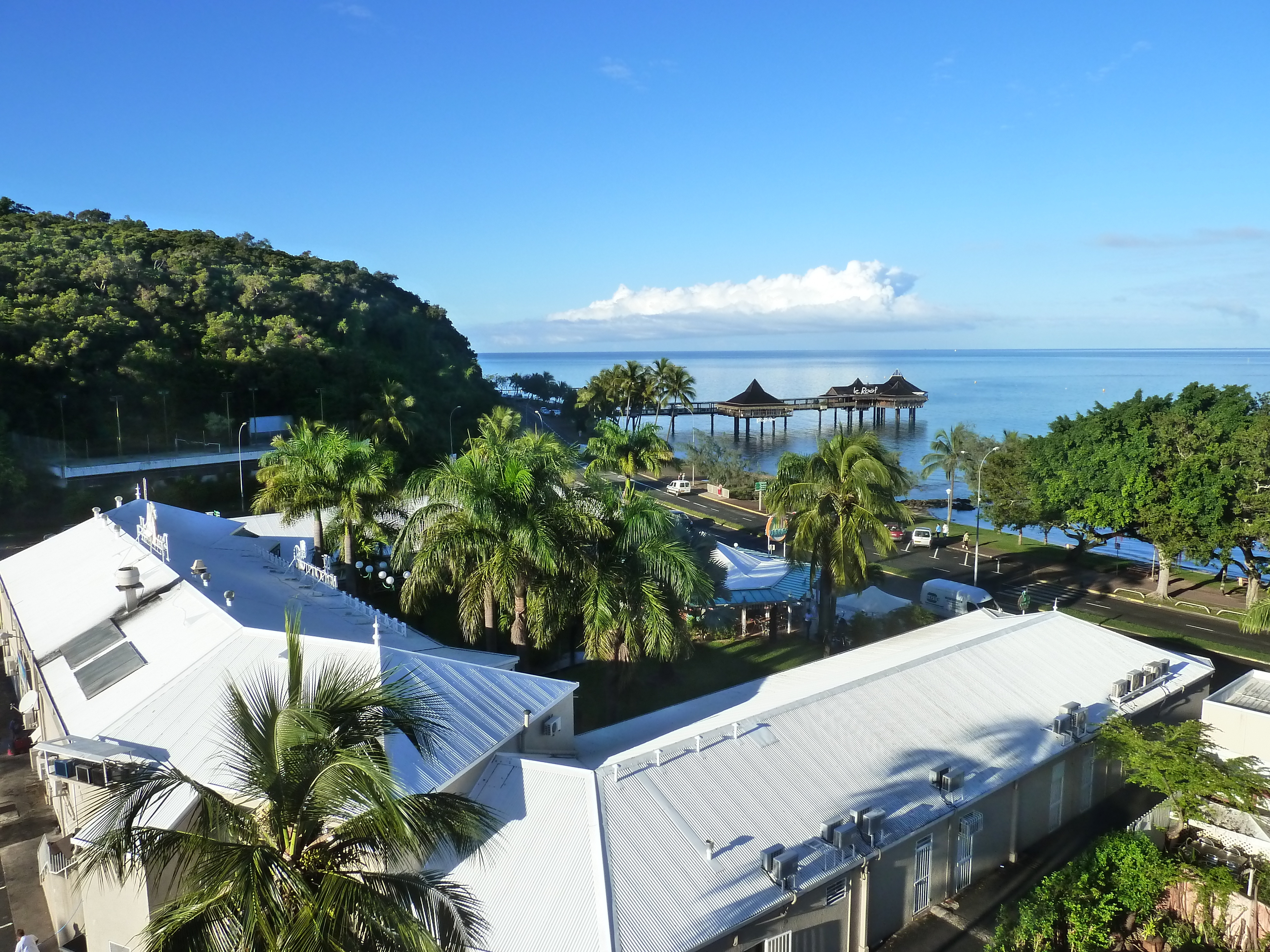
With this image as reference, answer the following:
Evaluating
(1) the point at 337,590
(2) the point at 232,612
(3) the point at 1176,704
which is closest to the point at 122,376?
(1) the point at 337,590

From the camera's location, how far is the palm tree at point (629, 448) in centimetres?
4553

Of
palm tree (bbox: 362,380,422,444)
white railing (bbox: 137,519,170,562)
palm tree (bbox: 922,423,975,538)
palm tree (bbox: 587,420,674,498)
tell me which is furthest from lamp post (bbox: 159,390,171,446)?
palm tree (bbox: 922,423,975,538)

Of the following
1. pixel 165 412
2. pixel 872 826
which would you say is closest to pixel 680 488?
pixel 165 412

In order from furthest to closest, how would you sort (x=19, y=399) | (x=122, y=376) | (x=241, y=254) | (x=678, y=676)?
(x=241, y=254), (x=122, y=376), (x=19, y=399), (x=678, y=676)

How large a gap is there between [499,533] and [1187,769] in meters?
14.7

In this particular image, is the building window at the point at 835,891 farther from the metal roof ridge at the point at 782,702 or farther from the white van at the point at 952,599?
the white van at the point at 952,599

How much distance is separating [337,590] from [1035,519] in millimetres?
34987

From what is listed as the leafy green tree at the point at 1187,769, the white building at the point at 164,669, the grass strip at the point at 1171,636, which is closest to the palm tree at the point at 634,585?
the white building at the point at 164,669

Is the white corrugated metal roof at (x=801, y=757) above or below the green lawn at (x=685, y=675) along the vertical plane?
above

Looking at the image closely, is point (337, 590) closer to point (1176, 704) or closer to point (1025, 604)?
point (1176, 704)

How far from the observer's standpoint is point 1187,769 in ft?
51.6

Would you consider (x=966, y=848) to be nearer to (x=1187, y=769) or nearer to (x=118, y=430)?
(x=1187, y=769)

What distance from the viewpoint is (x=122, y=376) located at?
189 ft

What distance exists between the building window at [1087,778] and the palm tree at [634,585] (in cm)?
899
